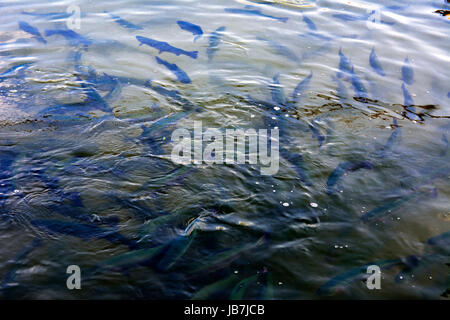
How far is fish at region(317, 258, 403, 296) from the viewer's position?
3.12 meters

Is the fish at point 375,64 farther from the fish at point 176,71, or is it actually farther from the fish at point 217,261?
the fish at point 217,261

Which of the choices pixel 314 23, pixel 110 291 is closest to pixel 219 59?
pixel 314 23

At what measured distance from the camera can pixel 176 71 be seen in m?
6.41

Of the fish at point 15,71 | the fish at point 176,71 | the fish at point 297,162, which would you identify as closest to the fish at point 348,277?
A: the fish at point 297,162

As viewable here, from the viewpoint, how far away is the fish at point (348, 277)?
312 centimetres

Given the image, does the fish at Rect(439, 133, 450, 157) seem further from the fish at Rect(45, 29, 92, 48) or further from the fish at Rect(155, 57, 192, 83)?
the fish at Rect(45, 29, 92, 48)

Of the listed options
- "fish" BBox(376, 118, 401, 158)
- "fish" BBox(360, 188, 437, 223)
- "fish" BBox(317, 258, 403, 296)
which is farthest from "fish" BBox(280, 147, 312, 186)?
"fish" BBox(317, 258, 403, 296)

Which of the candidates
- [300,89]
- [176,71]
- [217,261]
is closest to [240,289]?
[217,261]

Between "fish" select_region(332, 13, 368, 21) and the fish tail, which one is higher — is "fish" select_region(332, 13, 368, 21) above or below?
above

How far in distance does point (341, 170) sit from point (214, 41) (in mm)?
4300

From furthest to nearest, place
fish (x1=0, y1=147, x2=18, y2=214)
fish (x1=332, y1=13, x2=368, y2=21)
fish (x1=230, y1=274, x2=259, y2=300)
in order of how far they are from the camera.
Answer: fish (x1=332, y1=13, x2=368, y2=21) → fish (x1=0, y1=147, x2=18, y2=214) → fish (x1=230, y1=274, x2=259, y2=300)

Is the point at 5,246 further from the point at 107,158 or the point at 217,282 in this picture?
the point at 217,282

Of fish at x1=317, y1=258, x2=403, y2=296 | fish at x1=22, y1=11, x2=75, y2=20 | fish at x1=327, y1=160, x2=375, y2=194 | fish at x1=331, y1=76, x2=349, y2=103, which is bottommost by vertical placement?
fish at x1=317, y1=258, x2=403, y2=296

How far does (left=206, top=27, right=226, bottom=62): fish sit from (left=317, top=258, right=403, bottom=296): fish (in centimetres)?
473
